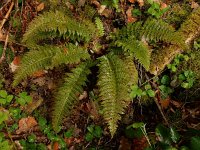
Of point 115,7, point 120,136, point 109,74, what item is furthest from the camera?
point 115,7

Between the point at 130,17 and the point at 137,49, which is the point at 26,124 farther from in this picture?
the point at 130,17

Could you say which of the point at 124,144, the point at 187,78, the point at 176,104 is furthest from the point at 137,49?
the point at 124,144

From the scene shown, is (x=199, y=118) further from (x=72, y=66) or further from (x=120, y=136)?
(x=72, y=66)

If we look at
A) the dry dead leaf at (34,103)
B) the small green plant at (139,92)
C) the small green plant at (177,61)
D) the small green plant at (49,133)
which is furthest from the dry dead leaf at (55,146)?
the small green plant at (177,61)

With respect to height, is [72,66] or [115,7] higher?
[115,7]

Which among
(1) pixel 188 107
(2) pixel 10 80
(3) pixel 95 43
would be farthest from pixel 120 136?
(2) pixel 10 80

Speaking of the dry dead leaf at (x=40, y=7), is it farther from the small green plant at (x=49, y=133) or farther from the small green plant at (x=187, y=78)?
the small green plant at (x=187, y=78)
